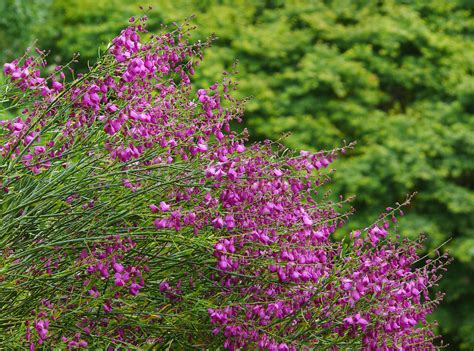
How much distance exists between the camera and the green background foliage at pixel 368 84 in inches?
351

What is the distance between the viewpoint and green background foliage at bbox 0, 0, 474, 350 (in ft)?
29.3

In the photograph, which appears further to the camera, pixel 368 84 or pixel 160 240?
pixel 368 84

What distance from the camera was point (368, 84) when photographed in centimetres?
978

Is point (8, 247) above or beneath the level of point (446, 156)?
above

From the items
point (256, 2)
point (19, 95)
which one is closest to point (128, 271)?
point (19, 95)

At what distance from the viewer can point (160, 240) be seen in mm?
3602

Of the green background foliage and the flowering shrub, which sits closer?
the flowering shrub

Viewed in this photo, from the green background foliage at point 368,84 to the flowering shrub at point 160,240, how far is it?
505cm

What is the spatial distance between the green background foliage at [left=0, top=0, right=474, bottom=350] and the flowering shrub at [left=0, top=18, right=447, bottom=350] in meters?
5.05

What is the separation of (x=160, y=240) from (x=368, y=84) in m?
6.49

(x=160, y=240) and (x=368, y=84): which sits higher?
(x=160, y=240)

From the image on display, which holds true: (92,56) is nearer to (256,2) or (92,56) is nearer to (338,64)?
(256,2)

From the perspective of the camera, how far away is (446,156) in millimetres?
9086

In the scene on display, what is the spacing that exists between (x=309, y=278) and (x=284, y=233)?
0.20m
